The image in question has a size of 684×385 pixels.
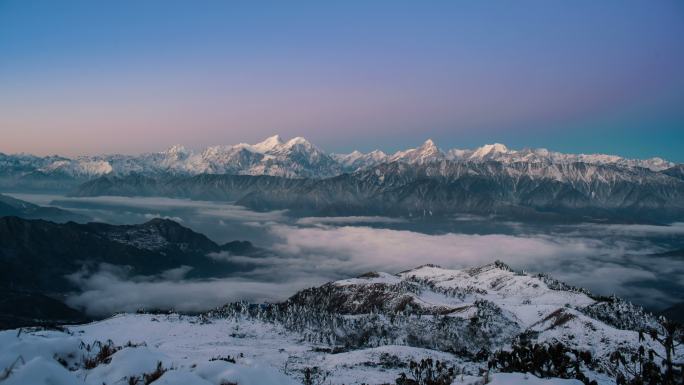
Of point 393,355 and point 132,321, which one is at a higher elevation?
point 393,355

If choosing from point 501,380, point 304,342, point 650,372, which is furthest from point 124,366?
point 304,342

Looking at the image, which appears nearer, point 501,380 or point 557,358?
point 501,380

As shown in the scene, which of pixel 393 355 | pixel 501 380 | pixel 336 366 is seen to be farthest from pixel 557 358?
pixel 393 355

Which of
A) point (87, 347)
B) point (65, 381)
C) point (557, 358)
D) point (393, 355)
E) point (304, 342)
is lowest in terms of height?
point (304, 342)

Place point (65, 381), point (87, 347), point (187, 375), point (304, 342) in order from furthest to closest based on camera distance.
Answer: point (304, 342), point (87, 347), point (187, 375), point (65, 381)

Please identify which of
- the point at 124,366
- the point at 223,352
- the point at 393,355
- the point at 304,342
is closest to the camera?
the point at 124,366

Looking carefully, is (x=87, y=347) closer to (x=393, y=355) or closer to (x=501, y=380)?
(x=501, y=380)

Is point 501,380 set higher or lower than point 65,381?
lower

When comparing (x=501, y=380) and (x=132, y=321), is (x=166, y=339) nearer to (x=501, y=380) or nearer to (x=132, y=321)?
(x=132, y=321)

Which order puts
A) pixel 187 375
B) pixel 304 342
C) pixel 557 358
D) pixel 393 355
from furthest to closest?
1. pixel 304 342
2. pixel 393 355
3. pixel 557 358
4. pixel 187 375
